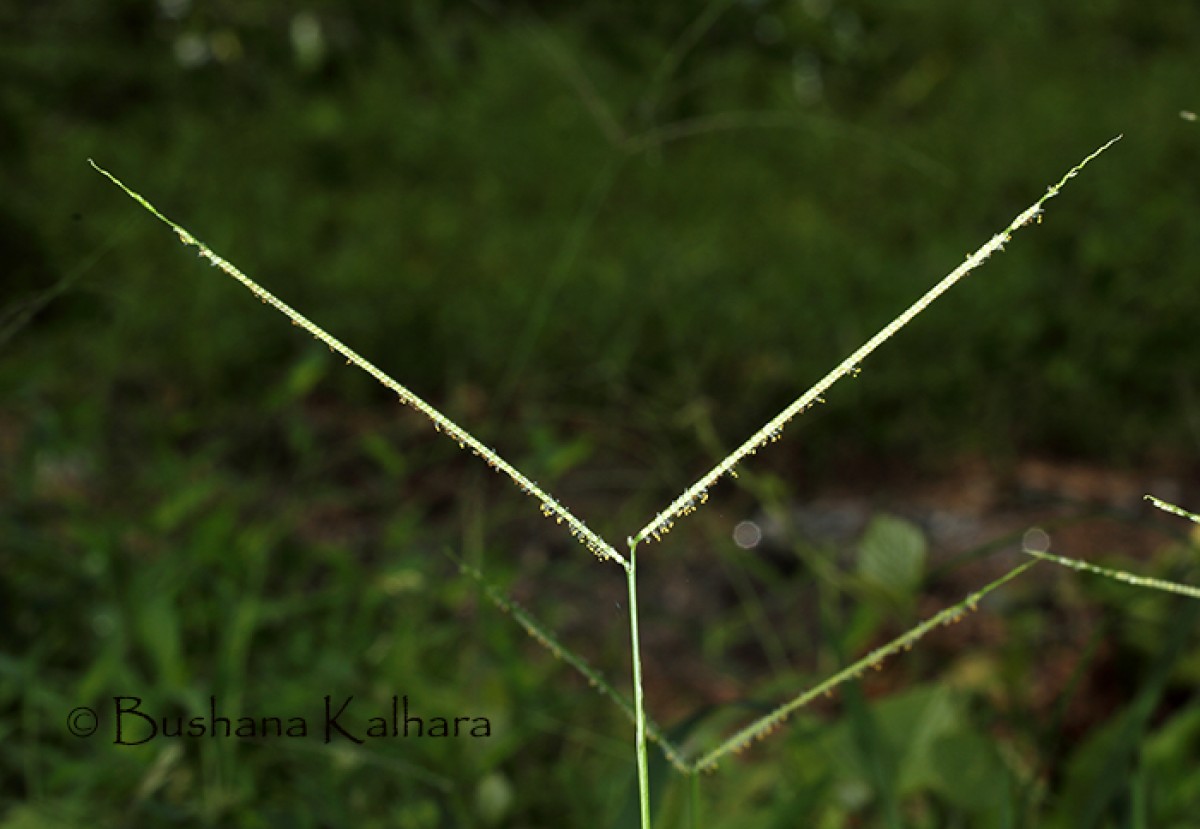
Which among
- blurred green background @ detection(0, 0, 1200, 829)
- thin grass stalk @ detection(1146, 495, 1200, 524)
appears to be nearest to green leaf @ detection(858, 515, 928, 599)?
blurred green background @ detection(0, 0, 1200, 829)

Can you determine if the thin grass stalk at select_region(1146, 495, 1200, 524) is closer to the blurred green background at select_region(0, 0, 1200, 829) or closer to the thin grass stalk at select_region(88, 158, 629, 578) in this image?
the thin grass stalk at select_region(88, 158, 629, 578)

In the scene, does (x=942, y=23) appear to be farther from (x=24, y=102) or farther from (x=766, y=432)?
(x=766, y=432)

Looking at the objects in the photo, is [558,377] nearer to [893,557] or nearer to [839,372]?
[893,557]

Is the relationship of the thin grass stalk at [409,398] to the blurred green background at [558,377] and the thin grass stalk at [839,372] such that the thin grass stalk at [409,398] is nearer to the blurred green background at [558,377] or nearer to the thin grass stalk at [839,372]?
the thin grass stalk at [839,372]

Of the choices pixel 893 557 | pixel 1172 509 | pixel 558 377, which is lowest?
pixel 1172 509

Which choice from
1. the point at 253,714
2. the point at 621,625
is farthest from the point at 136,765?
the point at 621,625

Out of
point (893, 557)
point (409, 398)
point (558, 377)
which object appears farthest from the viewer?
point (558, 377)

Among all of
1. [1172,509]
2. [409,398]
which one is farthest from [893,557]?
[409,398]

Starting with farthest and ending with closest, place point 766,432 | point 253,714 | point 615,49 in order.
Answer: point 615,49, point 253,714, point 766,432

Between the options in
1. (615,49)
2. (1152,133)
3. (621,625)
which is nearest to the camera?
(615,49)
